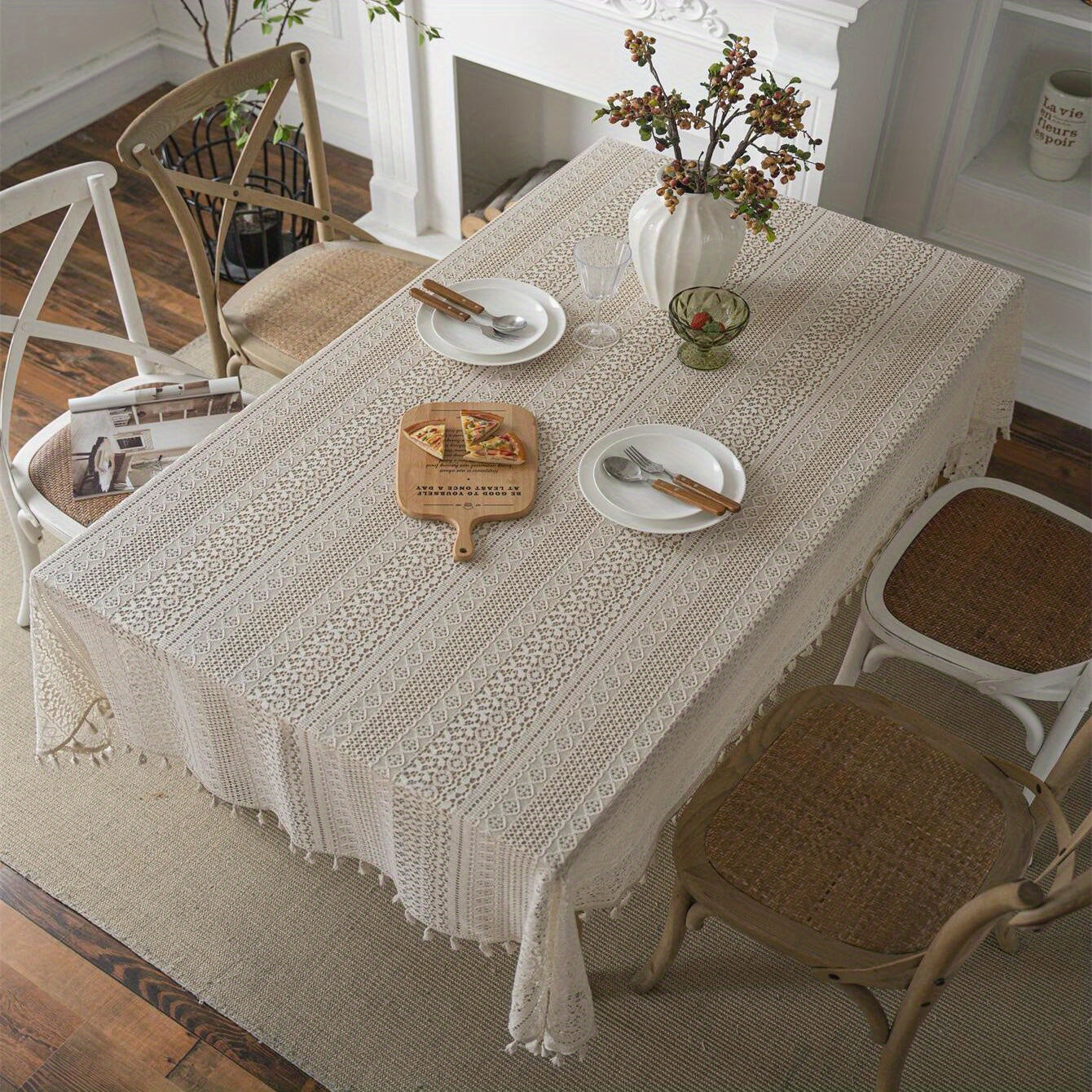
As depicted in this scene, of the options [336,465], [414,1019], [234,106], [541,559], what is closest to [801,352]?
[541,559]

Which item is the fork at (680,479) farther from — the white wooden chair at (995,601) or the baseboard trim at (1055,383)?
the baseboard trim at (1055,383)

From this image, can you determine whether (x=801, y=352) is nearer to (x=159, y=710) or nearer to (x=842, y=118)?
(x=842, y=118)

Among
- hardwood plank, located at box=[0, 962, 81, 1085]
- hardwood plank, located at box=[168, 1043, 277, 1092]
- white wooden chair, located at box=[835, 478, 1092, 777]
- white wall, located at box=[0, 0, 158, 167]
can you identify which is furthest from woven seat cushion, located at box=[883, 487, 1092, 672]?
white wall, located at box=[0, 0, 158, 167]

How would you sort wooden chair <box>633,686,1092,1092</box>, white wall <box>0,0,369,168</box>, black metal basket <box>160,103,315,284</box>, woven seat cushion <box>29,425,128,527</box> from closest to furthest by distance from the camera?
wooden chair <box>633,686,1092,1092</box> → woven seat cushion <box>29,425,128,527</box> → black metal basket <box>160,103,315,284</box> → white wall <box>0,0,369,168</box>

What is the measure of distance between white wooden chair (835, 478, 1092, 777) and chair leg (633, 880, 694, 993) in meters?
0.50

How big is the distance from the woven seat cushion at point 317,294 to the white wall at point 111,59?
1134 mm

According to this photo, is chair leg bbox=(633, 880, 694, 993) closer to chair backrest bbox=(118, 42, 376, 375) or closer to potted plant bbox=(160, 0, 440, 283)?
chair backrest bbox=(118, 42, 376, 375)

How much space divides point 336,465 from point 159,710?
15.0 inches

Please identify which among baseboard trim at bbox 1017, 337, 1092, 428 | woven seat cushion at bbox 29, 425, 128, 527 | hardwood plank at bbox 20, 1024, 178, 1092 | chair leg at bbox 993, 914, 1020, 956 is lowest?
hardwood plank at bbox 20, 1024, 178, 1092

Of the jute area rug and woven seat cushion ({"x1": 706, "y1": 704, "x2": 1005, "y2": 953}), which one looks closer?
woven seat cushion ({"x1": 706, "y1": 704, "x2": 1005, "y2": 953})

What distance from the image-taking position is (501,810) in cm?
117

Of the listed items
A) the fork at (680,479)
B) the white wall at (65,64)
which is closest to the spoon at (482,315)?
the fork at (680,479)

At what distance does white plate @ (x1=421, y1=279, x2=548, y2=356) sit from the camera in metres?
1.69

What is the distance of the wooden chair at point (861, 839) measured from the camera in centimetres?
137
